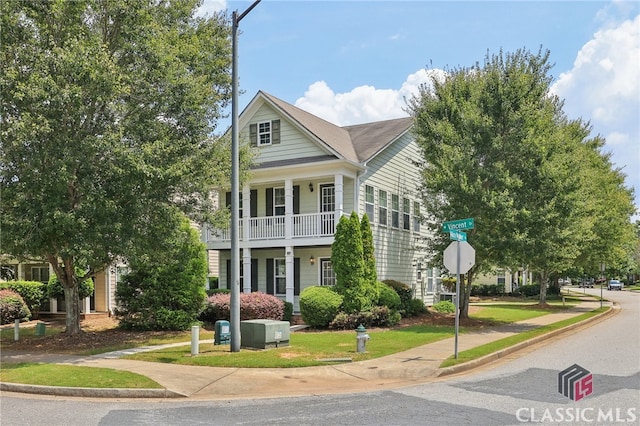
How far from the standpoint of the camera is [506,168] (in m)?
21.2

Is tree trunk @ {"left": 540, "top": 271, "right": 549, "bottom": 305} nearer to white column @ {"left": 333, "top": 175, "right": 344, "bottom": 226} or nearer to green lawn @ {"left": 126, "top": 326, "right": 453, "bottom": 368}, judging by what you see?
white column @ {"left": 333, "top": 175, "right": 344, "bottom": 226}

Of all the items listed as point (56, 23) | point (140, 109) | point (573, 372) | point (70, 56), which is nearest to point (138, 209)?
point (140, 109)

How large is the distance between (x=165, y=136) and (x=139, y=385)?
23.5 feet

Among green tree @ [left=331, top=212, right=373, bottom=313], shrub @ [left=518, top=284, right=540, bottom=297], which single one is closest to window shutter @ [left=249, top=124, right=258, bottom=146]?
green tree @ [left=331, top=212, right=373, bottom=313]

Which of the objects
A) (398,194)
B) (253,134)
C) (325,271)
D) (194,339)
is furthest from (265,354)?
(398,194)

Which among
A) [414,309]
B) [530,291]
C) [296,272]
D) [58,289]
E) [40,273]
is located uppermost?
[296,272]

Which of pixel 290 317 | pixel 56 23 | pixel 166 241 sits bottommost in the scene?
pixel 290 317

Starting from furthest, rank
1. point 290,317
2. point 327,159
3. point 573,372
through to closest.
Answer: point 327,159, point 290,317, point 573,372

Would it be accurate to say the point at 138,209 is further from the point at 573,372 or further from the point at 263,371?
the point at 573,372

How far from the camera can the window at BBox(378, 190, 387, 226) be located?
26.1m

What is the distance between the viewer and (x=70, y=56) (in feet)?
42.9

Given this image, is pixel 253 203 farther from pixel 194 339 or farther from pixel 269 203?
pixel 194 339

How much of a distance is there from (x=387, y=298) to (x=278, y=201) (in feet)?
24.7

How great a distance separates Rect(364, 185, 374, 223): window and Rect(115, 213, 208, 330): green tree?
8257mm
